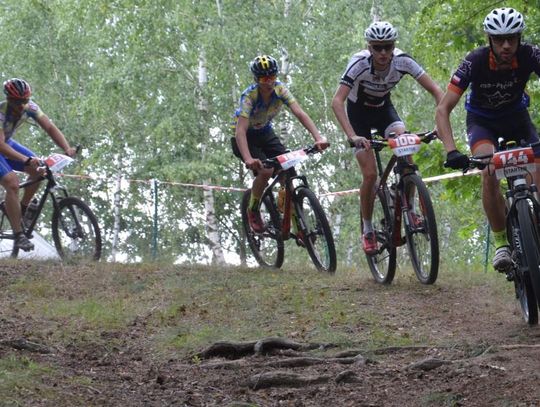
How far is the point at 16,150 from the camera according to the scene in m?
12.7

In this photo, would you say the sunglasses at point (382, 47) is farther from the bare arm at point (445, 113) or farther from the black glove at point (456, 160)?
the black glove at point (456, 160)

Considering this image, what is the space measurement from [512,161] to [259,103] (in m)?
4.55

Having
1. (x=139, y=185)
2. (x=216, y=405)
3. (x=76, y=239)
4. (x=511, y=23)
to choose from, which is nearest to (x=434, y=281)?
(x=511, y=23)

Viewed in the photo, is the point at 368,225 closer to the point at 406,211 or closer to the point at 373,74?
the point at 406,211

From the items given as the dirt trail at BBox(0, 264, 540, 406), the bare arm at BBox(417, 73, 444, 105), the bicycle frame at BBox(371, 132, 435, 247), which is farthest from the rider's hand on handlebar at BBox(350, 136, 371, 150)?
the dirt trail at BBox(0, 264, 540, 406)

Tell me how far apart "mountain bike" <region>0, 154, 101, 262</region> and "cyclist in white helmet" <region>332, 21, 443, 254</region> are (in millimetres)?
3630

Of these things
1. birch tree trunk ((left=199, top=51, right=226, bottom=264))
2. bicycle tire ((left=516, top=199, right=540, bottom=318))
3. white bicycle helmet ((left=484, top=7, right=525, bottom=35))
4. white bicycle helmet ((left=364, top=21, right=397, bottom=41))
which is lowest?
bicycle tire ((left=516, top=199, right=540, bottom=318))

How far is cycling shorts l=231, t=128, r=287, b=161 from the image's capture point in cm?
1174

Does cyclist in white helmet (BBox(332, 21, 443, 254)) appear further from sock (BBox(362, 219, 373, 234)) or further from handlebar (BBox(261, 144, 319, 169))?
handlebar (BBox(261, 144, 319, 169))

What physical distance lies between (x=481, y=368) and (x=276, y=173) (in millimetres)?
5477

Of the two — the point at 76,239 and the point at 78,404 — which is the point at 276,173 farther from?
the point at 78,404

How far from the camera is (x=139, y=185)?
117 feet

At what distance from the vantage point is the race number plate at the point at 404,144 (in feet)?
30.1

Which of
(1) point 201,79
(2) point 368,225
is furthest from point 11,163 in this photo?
(1) point 201,79
